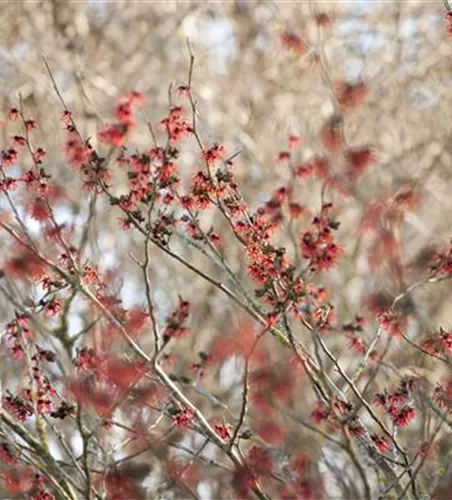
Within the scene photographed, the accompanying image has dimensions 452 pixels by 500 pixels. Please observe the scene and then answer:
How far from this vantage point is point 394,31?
11820 millimetres

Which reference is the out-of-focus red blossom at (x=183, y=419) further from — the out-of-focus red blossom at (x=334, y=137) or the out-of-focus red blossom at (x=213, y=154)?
the out-of-focus red blossom at (x=334, y=137)

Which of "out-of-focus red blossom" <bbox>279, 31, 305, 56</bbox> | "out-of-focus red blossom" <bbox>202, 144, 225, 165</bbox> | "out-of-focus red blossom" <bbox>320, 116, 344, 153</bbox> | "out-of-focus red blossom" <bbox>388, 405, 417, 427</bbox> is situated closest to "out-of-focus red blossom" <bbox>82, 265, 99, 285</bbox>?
"out-of-focus red blossom" <bbox>202, 144, 225, 165</bbox>

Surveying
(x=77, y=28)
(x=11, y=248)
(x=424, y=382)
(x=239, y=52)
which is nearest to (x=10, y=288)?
→ (x=11, y=248)

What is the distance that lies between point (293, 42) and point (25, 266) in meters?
7.06

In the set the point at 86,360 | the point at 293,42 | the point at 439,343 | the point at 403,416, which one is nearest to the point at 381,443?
the point at 403,416

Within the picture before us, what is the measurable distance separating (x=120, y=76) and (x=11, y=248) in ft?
27.9

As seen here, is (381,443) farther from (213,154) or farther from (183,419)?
(213,154)

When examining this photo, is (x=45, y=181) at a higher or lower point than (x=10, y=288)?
higher

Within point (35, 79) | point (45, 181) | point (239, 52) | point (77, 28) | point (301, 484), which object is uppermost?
point (239, 52)

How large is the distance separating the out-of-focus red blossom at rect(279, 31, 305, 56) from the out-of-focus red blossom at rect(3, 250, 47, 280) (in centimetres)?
653

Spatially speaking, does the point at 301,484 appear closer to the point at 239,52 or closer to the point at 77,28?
the point at 77,28

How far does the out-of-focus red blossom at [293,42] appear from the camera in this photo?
10570 millimetres

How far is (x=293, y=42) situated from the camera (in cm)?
1079

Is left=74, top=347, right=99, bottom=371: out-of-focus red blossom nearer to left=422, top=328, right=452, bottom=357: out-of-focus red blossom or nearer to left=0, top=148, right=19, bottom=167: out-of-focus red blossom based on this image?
left=0, top=148, right=19, bottom=167: out-of-focus red blossom
